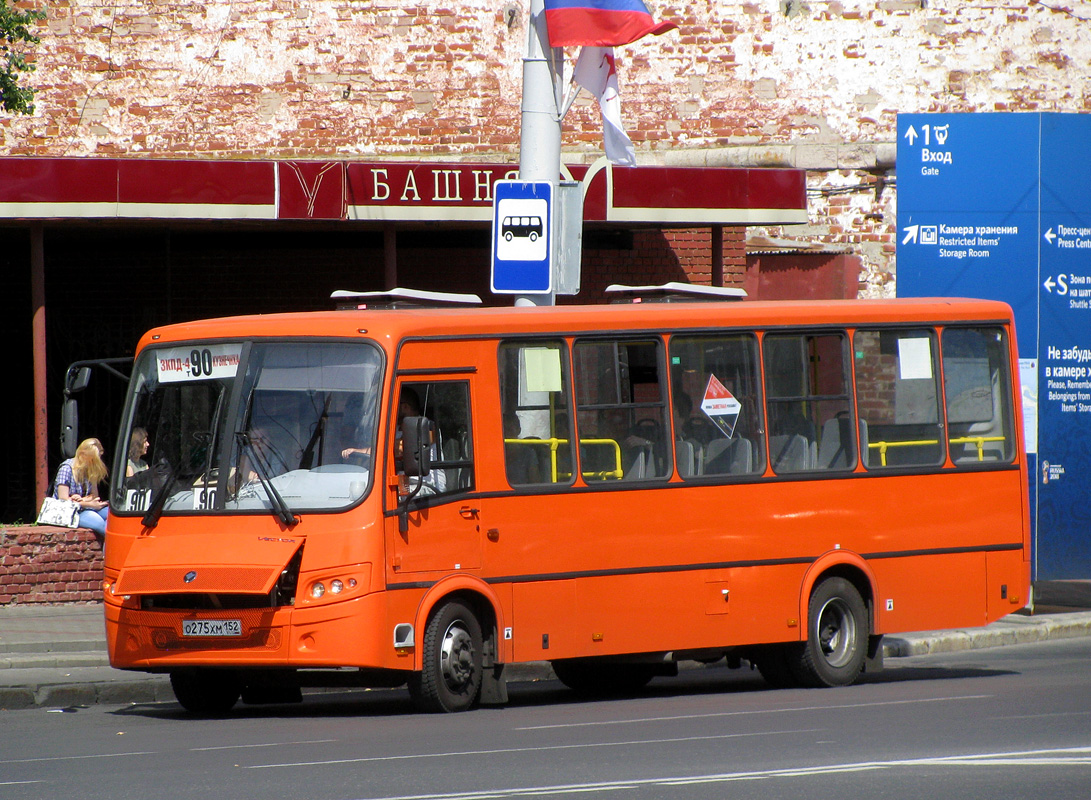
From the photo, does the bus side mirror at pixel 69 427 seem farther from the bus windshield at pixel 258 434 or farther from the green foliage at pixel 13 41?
the green foliage at pixel 13 41

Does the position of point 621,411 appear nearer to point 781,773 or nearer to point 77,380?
point 77,380

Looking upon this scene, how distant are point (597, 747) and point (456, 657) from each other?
2.11m

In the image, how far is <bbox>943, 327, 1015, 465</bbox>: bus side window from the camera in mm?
Result: 13250

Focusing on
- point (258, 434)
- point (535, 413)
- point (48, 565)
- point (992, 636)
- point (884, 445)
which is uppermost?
point (535, 413)

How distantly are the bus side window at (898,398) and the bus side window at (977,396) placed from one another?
0.16 metres

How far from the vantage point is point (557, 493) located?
37.4 ft

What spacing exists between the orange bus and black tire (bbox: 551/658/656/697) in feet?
0.07

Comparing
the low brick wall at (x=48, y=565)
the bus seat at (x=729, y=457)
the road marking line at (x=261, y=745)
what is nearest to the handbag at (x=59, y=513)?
the low brick wall at (x=48, y=565)

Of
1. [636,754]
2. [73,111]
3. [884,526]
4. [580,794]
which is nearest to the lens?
[580,794]

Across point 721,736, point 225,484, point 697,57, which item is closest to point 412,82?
point 697,57

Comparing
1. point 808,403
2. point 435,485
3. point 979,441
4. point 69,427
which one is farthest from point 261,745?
point 979,441

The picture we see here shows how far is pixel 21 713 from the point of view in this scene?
37.6ft

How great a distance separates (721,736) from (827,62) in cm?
1568

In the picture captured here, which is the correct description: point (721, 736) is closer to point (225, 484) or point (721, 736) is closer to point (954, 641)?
point (225, 484)
